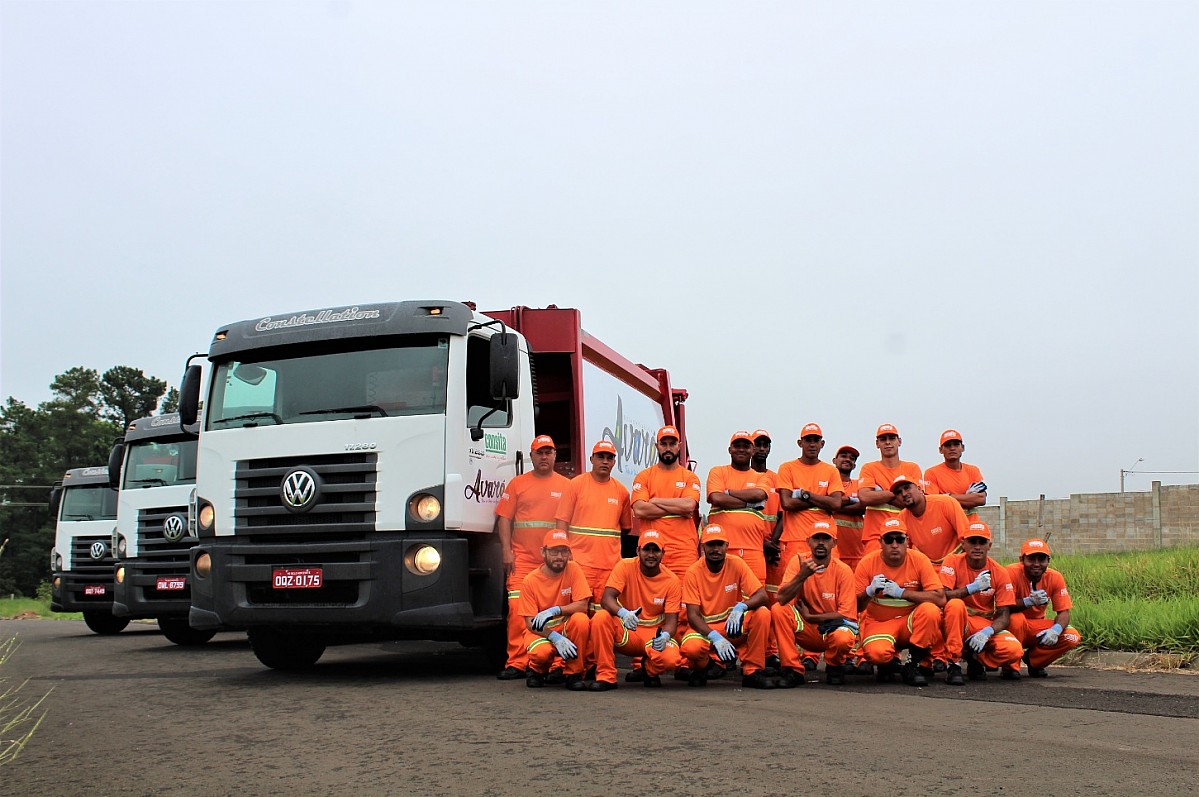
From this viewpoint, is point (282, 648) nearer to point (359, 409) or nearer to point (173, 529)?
point (359, 409)

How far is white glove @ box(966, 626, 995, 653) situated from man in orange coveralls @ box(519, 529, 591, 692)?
2917 mm

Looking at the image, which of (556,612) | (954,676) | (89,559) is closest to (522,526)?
(556,612)

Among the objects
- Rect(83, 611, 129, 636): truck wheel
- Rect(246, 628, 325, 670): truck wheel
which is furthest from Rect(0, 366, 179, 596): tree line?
Rect(246, 628, 325, 670): truck wheel

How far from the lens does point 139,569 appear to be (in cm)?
1320

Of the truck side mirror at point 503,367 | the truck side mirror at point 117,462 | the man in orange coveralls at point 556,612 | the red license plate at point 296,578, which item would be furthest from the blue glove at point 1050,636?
the truck side mirror at point 117,462

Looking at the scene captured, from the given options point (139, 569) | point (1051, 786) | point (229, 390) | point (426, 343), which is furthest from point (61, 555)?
point (1051, 786)

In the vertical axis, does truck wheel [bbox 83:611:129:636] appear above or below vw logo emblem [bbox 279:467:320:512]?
below

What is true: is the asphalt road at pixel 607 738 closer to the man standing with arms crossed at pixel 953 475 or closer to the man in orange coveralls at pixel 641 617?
the man in orange coveralls at pixel 641 617

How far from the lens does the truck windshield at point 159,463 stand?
1369cm

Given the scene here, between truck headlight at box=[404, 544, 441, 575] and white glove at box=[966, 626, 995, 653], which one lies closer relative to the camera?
truck headlight at box=[404, 544, 441, 575]

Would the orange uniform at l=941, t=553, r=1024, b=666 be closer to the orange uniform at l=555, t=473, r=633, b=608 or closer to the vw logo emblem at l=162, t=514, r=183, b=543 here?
the orange uniform at l=555, t=473, r=633, b=608

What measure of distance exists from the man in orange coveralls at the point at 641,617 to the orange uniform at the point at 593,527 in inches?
19.0

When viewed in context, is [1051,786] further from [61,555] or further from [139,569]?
[61,555]

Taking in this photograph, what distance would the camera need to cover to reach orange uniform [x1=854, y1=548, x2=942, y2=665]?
8.54m
